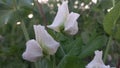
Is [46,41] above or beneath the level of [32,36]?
above

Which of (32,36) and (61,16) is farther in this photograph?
(32,36)

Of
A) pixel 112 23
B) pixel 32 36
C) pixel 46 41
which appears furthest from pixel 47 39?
pixel 32 36

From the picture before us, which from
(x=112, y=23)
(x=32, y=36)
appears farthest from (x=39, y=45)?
(x=32, y=36)

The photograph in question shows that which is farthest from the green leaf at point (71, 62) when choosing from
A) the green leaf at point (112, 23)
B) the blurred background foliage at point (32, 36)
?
the green leaf at point (112, 23)

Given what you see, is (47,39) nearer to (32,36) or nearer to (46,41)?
(46,41)

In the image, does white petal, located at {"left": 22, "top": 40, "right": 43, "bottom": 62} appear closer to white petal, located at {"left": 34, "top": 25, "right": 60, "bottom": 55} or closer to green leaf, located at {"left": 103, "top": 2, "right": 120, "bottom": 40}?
white petal, located at {"left": 34, "top": 25, "right": 60, "bottom": 55}

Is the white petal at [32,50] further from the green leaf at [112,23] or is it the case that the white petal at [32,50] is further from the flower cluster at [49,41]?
the green leaf at [112,23]

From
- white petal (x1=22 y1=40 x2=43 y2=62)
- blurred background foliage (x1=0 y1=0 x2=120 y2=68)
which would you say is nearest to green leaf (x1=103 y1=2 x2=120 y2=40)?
blurred background foliage (x1=0 y1=0 x2=120 y2=68)
